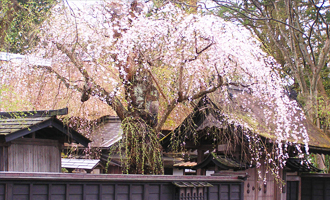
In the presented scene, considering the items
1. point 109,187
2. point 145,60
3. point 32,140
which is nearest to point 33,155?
point 32,140

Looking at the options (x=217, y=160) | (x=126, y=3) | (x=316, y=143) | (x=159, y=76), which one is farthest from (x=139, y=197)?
A: (x=316, y=143)

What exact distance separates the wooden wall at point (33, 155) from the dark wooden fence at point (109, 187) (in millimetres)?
2349

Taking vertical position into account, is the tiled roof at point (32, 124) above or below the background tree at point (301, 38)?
below

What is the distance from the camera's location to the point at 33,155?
8.66 meters

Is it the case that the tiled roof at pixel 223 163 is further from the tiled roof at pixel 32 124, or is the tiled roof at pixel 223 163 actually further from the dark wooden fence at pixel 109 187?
the tiled roof at pixel 32 124

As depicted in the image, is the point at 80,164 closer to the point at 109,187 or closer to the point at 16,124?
the point at 16,124

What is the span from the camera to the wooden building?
802cm

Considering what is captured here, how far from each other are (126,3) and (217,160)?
4.49m

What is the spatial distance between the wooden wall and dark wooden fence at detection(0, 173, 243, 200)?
235 cm

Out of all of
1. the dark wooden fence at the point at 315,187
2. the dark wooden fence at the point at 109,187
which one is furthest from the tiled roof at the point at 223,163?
the dark wooden fence at the point at 315,187

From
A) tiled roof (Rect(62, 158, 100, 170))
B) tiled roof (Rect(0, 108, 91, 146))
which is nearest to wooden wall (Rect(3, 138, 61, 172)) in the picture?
tiled roof (Rect(0, 108, 91, 146))

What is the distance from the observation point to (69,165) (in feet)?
38.5

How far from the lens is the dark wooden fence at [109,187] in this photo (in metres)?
5.94

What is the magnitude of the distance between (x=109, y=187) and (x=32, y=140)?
2819 millimetres
